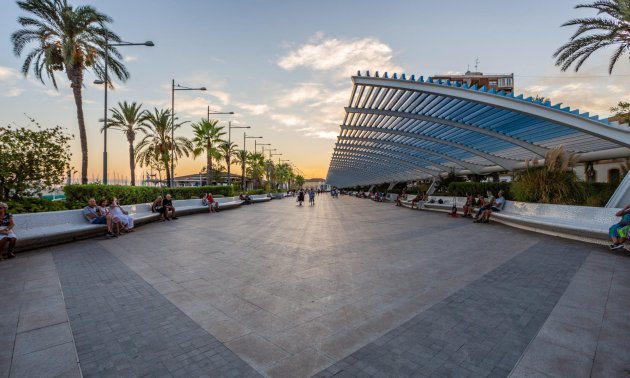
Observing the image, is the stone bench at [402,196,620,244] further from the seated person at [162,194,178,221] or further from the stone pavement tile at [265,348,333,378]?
the seated person at [162,194,178,221]

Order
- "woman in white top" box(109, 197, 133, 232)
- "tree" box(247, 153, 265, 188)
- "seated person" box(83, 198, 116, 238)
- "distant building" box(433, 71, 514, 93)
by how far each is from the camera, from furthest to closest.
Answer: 1. "distant building" box(433, 71, 514, 93)
2. "tree" box(247, 153, 265, 188)
3. "woman in white top" box(109, 197, 133, 232)
4. "seated person" box(83, 198, 116, 238)

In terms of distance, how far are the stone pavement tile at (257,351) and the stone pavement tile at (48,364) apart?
4.24ft

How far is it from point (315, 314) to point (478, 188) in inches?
751

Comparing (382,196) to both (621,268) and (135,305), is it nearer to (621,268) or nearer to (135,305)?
(621,268)

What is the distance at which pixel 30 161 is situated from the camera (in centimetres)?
1053

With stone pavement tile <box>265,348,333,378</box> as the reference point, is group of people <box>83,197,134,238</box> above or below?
above

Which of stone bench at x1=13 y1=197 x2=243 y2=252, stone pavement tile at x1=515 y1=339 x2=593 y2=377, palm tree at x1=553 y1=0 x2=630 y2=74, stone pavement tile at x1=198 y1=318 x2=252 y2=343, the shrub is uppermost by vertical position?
palm tree at x1=553 y1=0 x2=630 y2=74

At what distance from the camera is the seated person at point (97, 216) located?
31.0 feet

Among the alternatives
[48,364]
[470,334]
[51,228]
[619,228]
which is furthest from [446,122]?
[48,364]

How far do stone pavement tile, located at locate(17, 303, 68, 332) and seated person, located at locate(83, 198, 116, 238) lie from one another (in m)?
6.22

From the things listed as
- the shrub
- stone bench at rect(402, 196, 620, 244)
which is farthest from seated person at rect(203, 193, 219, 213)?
stone bench at rect(402, 196, 620, 244)

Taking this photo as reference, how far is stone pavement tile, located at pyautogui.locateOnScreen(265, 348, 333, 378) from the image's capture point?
8.51 ft

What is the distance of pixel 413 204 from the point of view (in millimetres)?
24156

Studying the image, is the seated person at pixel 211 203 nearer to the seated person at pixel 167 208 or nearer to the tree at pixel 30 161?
the seated person at pixel 167 208
